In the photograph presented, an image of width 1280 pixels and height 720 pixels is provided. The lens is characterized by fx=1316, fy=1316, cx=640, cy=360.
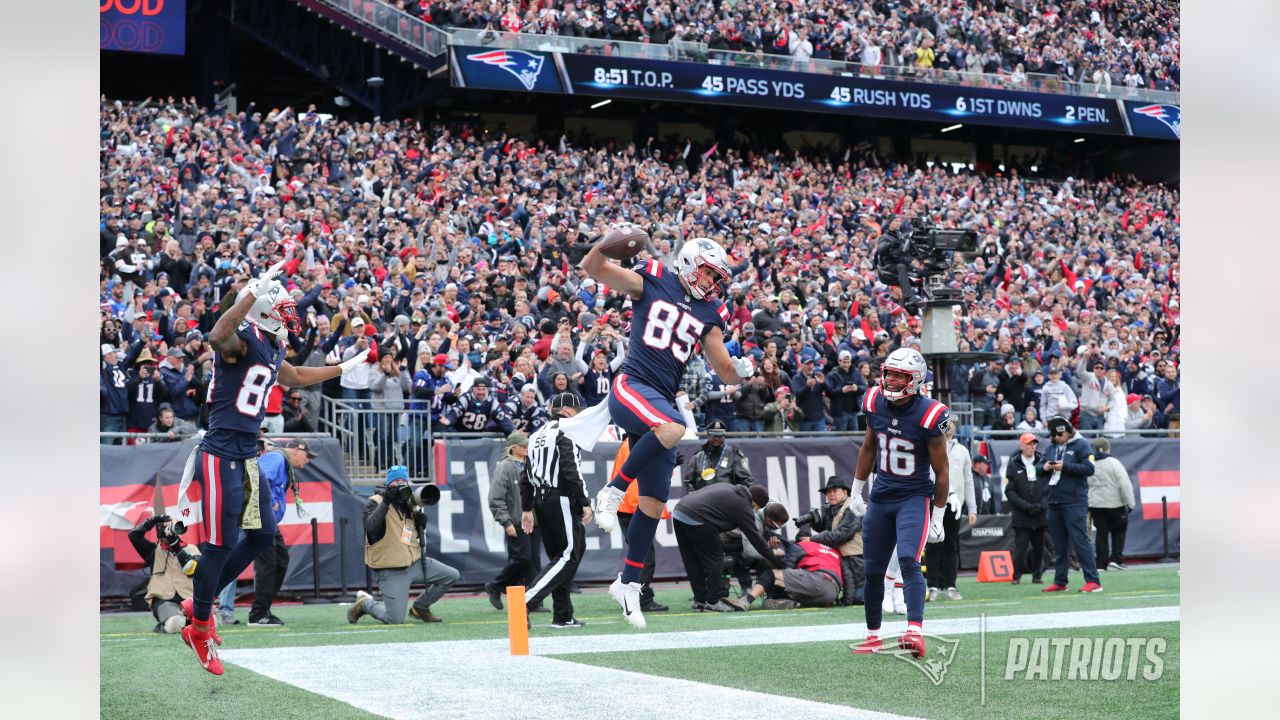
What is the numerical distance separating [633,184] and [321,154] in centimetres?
646

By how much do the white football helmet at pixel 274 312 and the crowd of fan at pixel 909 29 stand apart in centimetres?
2327

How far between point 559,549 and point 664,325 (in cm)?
440

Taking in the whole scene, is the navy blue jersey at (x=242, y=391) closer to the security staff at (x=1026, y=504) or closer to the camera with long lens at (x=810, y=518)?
the camera with long lens at (x=810, y=518)

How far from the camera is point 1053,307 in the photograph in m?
24.2

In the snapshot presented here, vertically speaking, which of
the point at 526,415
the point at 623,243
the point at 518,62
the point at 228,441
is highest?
the point at 518,62

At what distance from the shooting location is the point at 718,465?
13.4 meters

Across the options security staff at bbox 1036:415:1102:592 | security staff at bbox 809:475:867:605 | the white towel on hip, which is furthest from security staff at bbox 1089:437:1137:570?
the white towel on hip

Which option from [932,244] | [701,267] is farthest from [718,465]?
[701,267]

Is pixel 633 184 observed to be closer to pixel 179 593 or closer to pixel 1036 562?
pixel 1036 562

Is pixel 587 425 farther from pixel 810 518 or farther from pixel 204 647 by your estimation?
pixel 810 518

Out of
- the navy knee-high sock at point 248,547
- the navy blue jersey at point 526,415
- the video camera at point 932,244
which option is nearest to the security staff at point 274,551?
the navy knee-high sock at point 248,547

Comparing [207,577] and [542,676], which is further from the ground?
[207,577]

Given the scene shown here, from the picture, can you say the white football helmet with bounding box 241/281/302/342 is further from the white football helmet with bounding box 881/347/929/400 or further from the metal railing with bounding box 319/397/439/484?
the metal railing with bounding box 319/397/439/484

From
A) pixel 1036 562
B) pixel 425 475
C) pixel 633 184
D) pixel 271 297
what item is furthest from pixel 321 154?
pixel 271 297
